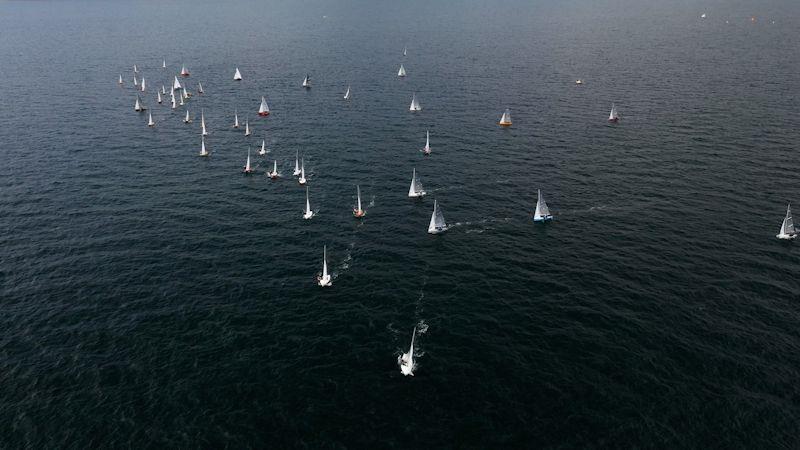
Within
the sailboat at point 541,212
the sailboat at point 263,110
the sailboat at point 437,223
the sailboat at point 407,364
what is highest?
the sailboat at point 263,110

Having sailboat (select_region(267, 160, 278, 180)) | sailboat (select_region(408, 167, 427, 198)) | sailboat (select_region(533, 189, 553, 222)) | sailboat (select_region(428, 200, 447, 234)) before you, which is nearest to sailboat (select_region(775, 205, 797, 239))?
sailboat (select_region(533, 189, 553, 222))

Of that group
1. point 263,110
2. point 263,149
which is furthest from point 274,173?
point 263,110

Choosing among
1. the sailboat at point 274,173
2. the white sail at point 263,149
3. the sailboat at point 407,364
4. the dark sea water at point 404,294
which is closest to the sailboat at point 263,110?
the dark sea water at point 404,294

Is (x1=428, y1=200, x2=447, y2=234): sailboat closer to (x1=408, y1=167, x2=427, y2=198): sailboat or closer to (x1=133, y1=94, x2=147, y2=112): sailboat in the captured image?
(x1=408, y1=167, x2=427, y2=198): sailboat

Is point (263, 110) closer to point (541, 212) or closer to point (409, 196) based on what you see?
point (409, 196)

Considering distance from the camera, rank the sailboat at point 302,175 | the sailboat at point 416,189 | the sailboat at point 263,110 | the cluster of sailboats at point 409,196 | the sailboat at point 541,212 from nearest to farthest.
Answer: the cluster of sailboats at point 409,196 < the sailboat at point 541,212 < the sailboat at point 416,189 < the sailboat at point 302,175 < the sailboat at point 263,110

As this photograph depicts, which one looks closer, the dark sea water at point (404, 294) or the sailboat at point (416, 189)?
the dark sea water at point (404, 294)

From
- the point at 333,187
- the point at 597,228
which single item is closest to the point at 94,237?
the point at 333,187

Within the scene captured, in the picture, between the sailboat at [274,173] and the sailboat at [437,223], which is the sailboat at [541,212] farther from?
the sailboat at [274,173]

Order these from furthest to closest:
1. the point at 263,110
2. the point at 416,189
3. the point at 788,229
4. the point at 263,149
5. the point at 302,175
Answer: the point at 263,110, the point at 263,149, the point at 302,175, the point at 416,189, the point at 788,229

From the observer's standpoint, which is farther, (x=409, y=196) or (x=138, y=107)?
(x=138, y=107)

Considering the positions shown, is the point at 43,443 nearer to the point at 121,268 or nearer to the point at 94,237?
the point at 121,268
